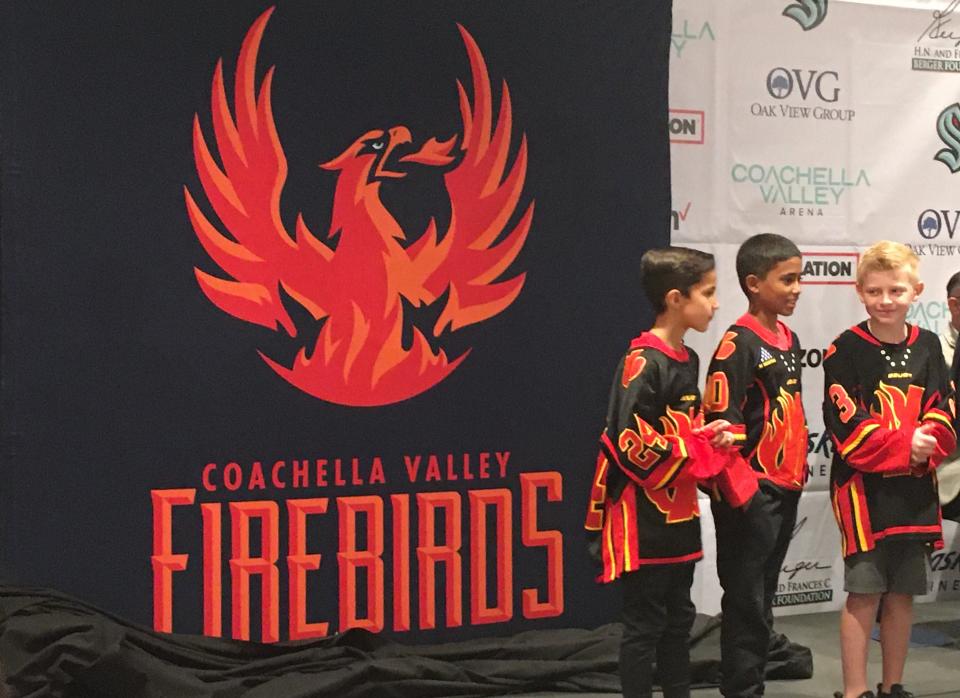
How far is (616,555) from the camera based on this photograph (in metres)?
2.98

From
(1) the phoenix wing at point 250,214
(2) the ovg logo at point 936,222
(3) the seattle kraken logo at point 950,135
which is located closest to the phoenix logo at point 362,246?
(1) the phoenix wing at point 250,214

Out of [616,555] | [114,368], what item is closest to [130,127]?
[114,368]

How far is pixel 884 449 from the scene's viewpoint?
316cm

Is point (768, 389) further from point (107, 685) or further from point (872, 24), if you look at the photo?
point (872, 24)

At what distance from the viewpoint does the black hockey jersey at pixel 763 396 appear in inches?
123

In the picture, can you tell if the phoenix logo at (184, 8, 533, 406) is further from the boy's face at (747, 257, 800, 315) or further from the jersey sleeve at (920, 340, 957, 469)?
the jersey sleeve at (920, 340, 957, 469)

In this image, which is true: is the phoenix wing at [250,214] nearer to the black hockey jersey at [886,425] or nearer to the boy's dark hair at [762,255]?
the boy's dark hair at [762,255]

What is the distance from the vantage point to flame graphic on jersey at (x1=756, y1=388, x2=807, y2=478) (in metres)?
3.17

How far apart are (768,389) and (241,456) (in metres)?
1.59

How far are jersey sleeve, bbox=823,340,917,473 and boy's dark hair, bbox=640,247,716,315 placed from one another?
547 millimetres

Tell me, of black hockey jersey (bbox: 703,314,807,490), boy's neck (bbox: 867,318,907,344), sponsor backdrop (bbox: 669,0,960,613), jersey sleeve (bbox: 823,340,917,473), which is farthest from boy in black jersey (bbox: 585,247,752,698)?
sponsor backdrop (bbox: 669,0,960,613)

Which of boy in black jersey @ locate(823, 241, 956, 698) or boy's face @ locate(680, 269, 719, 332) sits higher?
boy's face @ locate(680, 269, 719, 332)

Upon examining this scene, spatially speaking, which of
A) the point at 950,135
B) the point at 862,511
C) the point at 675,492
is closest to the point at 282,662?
the point at 675,492

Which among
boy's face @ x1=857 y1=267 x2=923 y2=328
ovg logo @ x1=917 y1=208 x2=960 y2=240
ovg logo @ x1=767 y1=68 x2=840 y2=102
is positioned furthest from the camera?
ovg logo @ x1=917 y1=208 x2=960 y2=240
